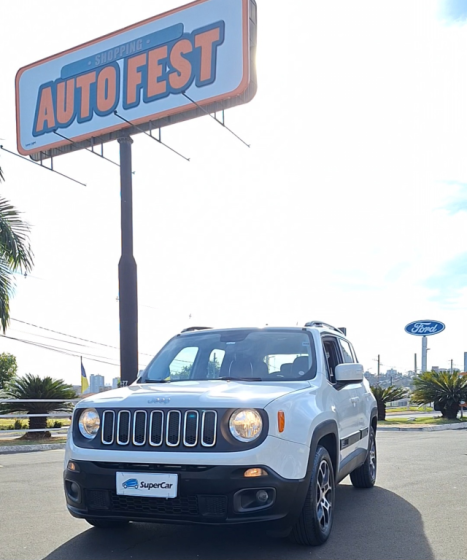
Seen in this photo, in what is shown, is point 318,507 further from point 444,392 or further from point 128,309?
point 444,392

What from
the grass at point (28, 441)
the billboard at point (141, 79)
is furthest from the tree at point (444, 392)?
the grass at point (28, 441)

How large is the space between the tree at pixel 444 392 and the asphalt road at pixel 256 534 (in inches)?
697

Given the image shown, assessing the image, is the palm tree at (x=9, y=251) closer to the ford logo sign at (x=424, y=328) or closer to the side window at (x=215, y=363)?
the side window at (x=215, y=363)

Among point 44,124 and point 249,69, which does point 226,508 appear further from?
point 44,124

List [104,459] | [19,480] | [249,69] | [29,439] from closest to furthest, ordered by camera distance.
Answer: [104,459] → [19,480] → [29,439] → [249,69]

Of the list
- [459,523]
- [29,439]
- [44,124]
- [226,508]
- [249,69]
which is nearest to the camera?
[226,508]

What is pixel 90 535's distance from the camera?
5.59 meters

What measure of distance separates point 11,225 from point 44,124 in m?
5.96

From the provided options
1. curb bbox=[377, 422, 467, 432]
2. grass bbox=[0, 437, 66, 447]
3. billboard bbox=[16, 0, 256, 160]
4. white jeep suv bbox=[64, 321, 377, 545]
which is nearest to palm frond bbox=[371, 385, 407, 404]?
curb bbox=[377, 422, 467, 432]

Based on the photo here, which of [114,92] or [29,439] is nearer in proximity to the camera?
[29,439]

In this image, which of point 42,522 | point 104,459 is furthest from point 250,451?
point 42,522

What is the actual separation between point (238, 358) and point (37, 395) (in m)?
10.9

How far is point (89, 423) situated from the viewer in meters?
5.23

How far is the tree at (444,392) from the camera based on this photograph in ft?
82.3
